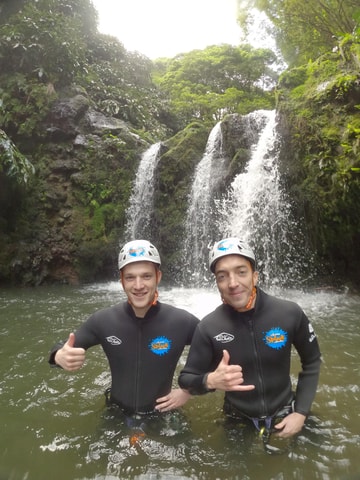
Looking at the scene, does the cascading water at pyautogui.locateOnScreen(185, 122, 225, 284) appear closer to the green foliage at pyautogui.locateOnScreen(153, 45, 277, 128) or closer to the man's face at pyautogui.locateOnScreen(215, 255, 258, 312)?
the man's face at pyautogui.locateOnScreen(215, 255, 258, 312)

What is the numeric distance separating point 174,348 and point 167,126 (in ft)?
62.4

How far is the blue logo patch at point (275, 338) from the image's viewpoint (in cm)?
242

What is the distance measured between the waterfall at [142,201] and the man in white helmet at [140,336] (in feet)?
31.9

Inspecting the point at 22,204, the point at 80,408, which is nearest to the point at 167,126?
the point at 22,204

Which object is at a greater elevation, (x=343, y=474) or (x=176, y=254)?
(x=176, y=254)

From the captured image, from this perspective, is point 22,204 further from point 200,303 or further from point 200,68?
point 200,68

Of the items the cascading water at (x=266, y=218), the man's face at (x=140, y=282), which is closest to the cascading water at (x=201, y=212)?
the cascading water at (x=266, y=218)

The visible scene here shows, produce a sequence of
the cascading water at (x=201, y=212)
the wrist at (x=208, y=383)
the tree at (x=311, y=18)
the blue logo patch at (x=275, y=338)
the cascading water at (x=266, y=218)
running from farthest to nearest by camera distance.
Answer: the cascading water at (x=201, y=212)
the tree at (x=311, y=18)
the cascading water at (x=266, y=218)
the blue logo patch at (x=275, y=338)
the wrist at (x=208, y=383)

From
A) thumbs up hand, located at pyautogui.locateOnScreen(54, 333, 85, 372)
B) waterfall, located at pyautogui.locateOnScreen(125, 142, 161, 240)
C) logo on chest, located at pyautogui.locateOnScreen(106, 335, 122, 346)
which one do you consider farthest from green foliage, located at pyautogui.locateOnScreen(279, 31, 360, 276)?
thumbs up hand, located at pyautogui.locateOnScreen(54, 333, 85, 372)

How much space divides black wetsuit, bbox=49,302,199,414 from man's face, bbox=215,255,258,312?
570 millimetres

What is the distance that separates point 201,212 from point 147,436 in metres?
9.28

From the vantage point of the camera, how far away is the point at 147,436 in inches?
104

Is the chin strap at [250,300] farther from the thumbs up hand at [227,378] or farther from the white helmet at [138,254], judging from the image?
A: the white helmet at [138,254]

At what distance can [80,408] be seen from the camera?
11.2ft
